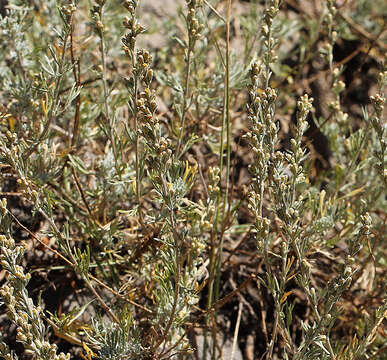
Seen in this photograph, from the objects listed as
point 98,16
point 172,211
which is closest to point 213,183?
point 172,211

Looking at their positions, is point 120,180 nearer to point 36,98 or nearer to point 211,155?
point 36,98

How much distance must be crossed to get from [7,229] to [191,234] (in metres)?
0.75

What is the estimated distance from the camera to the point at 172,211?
1644 mm

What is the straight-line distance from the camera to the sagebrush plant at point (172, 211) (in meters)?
1.72

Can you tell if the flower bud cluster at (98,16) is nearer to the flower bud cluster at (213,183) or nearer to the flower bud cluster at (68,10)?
the flower bud cluster at (68,10)

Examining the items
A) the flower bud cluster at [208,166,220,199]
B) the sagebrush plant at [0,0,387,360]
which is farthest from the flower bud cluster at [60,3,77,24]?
the flower bud cluster at [208,166,220,199]

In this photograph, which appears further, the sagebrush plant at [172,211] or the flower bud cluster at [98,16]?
the flower bud cluster at [98,16]

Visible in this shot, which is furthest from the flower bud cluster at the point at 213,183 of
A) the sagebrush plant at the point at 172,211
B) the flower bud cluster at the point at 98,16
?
the flower bud cluster at the point at 98,16

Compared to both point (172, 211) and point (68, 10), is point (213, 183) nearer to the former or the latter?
point (172, 211)

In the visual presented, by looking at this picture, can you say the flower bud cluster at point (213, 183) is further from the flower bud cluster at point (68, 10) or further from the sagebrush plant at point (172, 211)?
the flower bud cluster at point (68, 10)

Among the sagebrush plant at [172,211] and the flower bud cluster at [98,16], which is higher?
the flower bud cluster at [98,16]

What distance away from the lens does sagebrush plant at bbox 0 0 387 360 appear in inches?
67.8

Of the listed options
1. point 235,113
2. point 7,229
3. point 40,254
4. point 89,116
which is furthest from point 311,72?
point 7,229

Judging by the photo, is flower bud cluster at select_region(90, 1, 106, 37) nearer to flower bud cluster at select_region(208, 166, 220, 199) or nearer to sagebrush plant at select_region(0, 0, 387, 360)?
sagebrush plant at select_region(0, 0, 387, 360)
